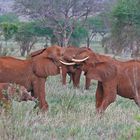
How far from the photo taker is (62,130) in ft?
25.6

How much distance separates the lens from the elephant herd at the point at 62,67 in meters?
9.66

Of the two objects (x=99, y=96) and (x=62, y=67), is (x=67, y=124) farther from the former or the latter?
(x=99, y=96)

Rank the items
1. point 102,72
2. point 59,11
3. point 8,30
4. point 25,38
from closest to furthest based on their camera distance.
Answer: point 102,72, point 8,30, point 25,38, point 59,11

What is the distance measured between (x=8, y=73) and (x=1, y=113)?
1.93 meters

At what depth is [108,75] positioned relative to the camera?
996cm

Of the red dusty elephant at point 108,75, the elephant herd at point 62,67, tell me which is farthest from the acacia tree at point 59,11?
the elephant herd at point 62,67

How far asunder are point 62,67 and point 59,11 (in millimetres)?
33906

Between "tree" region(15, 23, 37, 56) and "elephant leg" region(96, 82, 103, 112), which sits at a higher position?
"elephant leg" region(96, 82, 103, 112)

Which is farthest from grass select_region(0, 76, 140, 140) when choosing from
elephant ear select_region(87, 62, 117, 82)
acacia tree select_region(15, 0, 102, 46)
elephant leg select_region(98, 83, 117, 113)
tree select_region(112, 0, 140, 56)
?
acacia tree select_region(15, 0, 102, 46)

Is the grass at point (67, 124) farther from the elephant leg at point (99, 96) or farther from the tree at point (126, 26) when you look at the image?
the tree at point (126, 26)

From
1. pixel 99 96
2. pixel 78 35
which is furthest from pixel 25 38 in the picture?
pixel 99 96

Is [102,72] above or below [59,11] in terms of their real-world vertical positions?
above

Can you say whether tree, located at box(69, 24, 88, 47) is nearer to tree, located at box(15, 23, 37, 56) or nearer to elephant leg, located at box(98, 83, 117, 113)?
tree, located at box(15, 23, 37, 56)

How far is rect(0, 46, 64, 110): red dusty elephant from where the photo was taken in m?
9.70
